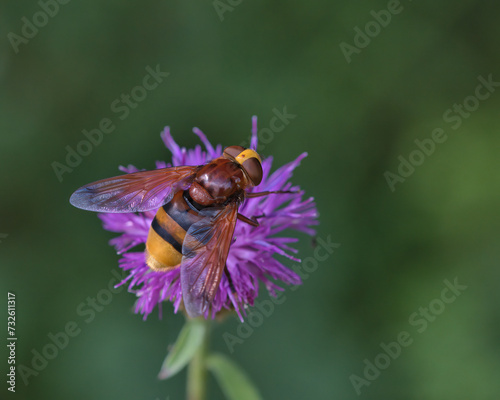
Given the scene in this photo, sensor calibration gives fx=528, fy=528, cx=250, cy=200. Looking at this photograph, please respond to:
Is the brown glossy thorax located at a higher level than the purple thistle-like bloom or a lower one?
higher

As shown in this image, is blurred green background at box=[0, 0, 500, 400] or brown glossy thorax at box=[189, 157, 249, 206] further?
blurred green background at box=[0, 0, 500, 400]

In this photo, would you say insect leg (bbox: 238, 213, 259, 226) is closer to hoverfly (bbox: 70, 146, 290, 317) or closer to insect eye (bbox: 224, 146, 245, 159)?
hoverfly (bbox: 70, 146, 290, 317)

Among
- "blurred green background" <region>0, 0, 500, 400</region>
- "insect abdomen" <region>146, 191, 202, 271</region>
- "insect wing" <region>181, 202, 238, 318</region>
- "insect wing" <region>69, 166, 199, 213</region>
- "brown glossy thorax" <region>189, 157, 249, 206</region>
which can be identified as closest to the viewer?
"insect wing" <region>181, 202, 238, 318</region>

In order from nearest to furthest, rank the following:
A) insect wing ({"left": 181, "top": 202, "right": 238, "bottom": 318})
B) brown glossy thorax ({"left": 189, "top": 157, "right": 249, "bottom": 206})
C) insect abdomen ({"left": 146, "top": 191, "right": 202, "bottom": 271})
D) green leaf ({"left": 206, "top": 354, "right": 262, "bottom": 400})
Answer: insect wing ({"left": 181, "top": 202, "right": 238, "bottom": 318}) → insect abdomen ({"left": 146, "top": 191, "right": 202, "bottom": 271}) → brown glossy thorax ({"left": 189, "top": 157, "right": 249, "bottom": 206}) → green leaf ({"left": 206, "top": 354, "right": 262, "bottom": 400})

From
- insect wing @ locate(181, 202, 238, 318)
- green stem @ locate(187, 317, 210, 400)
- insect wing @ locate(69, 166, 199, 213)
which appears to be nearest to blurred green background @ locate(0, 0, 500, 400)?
green stem @ locate(187, 317, 210, 400)

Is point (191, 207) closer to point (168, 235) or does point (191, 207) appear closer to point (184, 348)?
point (168, 235)

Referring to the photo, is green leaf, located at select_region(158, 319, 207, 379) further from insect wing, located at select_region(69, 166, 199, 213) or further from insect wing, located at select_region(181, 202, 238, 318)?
insect wing, located at select_region(69, 166, 199, 213)

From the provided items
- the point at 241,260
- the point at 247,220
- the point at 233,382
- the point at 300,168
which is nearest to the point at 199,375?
the point at 233,382

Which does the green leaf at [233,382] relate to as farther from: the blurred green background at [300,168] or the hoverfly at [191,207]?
the blurred green background at [300,168]

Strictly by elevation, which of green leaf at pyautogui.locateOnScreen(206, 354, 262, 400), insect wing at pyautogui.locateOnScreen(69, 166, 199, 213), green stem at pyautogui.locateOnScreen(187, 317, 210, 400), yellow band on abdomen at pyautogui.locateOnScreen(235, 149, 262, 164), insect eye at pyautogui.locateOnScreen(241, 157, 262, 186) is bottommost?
green leaf at pyautogui.locateOnScreen(206, 354, 262, 400)
